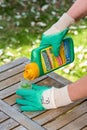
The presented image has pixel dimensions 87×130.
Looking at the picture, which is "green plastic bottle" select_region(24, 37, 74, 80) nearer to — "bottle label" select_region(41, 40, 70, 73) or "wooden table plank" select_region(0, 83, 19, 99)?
"bottle label" select_region(41, 40, 70, 73)

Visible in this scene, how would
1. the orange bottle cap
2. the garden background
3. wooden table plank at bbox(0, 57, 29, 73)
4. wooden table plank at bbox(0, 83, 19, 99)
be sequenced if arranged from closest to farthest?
the orange bottle cap
wooden table plank at bbox(0, 83, 19, 99)
wooden table plank at bbox(0, 57, 29, 73)
the garden background

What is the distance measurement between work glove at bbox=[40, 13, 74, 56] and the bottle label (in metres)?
0.04

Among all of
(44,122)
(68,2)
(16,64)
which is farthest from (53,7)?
(44,122)

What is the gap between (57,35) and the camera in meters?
2.53

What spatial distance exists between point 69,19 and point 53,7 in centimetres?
187

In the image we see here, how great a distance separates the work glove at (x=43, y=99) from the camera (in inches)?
94.9

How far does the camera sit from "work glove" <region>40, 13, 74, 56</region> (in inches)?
99.6

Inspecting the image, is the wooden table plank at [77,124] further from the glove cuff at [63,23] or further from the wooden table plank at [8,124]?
the glove cuff at [63,23]

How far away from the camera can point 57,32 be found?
2562 mm

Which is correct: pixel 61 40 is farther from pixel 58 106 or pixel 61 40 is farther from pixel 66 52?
pixel 58 106

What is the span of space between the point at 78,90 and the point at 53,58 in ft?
1.06

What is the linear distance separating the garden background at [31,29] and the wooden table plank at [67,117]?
818 mm

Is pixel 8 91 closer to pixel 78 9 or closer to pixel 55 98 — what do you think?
pixel 55 98

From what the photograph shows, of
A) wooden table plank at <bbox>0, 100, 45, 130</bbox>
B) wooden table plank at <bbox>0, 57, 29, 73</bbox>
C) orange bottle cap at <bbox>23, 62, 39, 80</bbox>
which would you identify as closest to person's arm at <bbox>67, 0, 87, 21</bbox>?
orange bottle cap at <bbox>23, 62, 39, 80</bbox>
